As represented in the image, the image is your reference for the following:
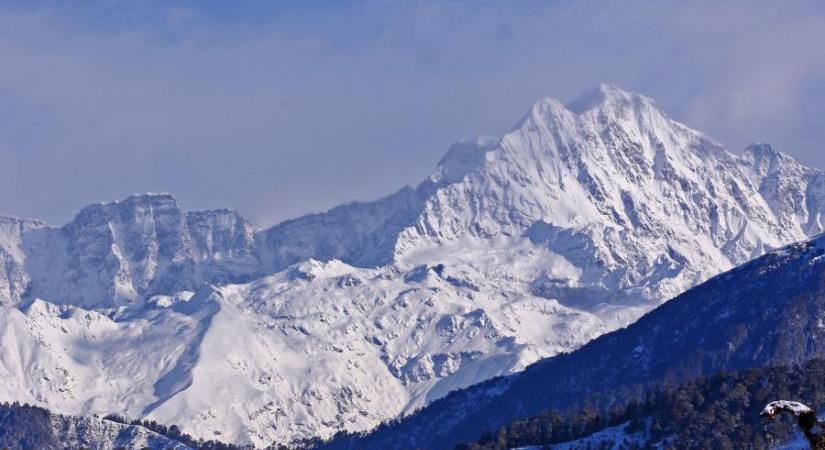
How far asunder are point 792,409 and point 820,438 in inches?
127

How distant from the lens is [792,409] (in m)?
136

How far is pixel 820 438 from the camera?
5413 inches
